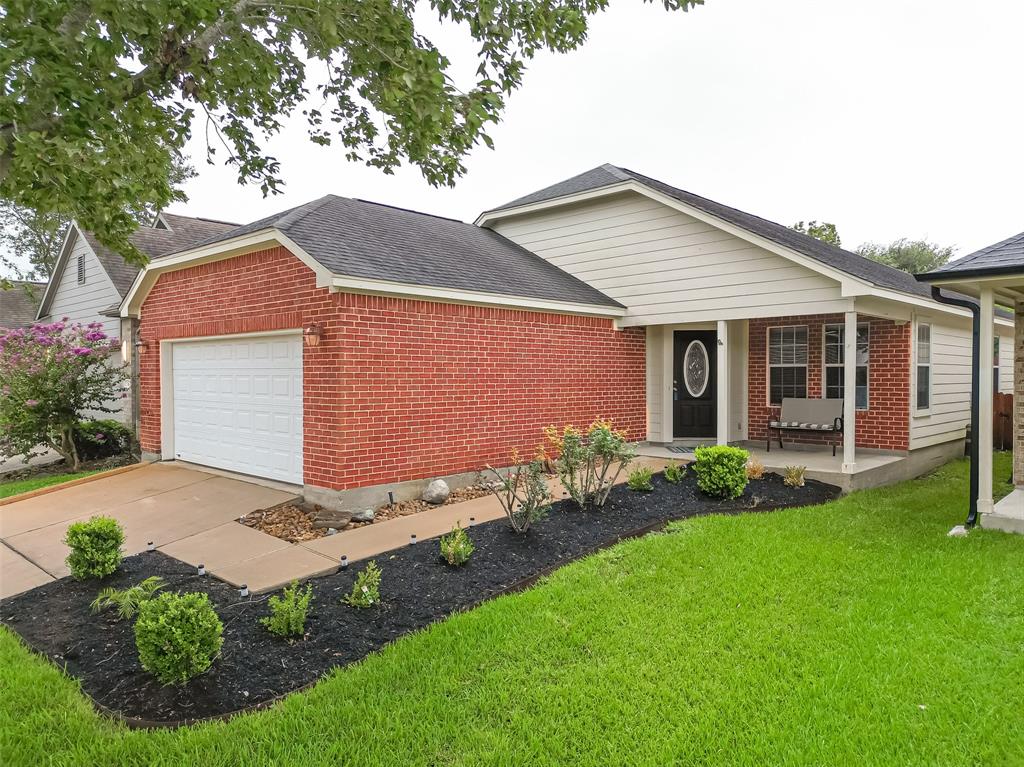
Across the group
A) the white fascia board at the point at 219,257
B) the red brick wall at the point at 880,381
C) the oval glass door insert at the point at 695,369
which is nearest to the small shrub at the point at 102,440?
the white fascia board at the point at 219,257

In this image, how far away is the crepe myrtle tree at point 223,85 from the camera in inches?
129

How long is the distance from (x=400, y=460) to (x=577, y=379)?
3.88 m

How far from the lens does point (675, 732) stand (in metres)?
3.01

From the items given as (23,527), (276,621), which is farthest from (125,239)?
(23,527)

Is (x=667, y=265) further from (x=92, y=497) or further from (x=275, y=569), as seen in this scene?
(x=92, y=497)

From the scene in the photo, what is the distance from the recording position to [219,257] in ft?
29.0

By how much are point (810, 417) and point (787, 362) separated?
136cm

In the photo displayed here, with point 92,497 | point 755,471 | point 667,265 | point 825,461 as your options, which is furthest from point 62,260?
point 825,461

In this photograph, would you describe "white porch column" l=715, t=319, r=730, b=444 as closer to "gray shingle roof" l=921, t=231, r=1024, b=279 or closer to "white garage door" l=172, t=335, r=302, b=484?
"gray shingle roof" l=921, t=231, r=1024, b=279

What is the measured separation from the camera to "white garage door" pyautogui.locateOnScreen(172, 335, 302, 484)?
8.09 m

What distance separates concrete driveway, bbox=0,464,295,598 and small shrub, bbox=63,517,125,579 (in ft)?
1.65

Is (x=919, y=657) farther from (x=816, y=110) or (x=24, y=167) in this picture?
(x=816, y=110)

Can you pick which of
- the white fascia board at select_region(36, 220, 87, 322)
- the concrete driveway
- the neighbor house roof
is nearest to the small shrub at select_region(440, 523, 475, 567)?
the concrete driveway

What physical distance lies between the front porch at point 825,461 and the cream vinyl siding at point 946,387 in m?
0.62
